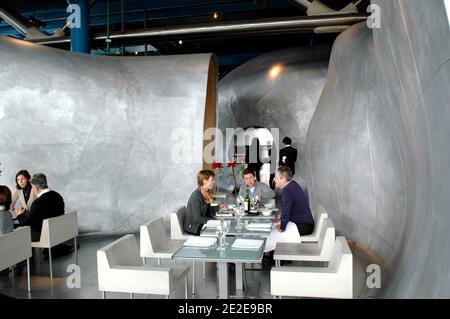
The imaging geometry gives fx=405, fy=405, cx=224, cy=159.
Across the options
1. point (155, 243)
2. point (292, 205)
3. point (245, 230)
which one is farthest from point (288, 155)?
point (155, 243)

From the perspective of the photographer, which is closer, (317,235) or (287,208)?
(287,208)

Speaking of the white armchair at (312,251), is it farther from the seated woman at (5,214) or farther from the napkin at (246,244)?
the seated woman at (5,214)

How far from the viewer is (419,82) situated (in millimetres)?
2473

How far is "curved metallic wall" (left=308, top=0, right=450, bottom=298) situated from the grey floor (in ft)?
1.01

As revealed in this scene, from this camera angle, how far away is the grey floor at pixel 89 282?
14.1ft

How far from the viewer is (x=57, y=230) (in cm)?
497

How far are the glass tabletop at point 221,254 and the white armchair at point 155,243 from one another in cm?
82

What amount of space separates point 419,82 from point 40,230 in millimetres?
4628

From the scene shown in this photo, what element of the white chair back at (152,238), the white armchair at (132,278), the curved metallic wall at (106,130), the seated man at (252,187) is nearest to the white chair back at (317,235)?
the seated man at (252,187)

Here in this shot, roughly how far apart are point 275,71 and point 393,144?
674 centimetres

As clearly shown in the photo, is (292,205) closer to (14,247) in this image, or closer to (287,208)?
(287,208)

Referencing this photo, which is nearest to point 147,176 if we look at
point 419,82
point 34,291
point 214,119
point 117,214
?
point 117,214

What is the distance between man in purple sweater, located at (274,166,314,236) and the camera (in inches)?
183

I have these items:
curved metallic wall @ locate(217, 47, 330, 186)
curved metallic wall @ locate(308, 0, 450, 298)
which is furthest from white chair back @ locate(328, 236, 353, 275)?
curved metallic wall @ locate(217, 47, 330, 186)
